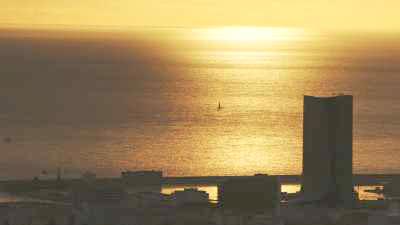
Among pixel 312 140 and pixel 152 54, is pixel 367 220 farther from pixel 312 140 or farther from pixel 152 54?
pixel 152 54

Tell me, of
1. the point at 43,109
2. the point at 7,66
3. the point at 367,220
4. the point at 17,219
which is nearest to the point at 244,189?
the point at 367,220

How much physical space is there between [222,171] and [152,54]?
74.2 metres

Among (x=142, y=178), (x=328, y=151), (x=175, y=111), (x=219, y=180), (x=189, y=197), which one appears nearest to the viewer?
(x=189, y=197)

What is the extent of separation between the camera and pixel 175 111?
60406mm

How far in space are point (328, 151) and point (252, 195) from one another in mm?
3695

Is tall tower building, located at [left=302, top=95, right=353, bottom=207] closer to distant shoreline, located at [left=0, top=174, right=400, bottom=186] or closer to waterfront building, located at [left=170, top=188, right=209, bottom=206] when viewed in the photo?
waterfront building, located at [left=170, top=188, right=209, bottom=206]

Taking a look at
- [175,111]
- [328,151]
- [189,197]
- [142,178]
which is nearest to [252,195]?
[189,197]

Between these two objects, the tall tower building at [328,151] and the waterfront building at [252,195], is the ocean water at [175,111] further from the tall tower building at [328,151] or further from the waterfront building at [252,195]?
the waterfront building at [252,195]

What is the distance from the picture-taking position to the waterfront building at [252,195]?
28.2m

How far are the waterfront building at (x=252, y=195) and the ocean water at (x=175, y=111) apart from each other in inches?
393

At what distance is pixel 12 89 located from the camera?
7088 cm

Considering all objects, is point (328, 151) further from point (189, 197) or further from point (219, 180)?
point (219, 180)

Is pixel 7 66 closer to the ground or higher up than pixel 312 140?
higher up

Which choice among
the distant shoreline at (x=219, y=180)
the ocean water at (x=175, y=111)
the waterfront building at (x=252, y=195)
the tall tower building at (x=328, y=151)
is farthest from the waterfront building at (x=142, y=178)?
the ocean water at (x=175, y=111)
